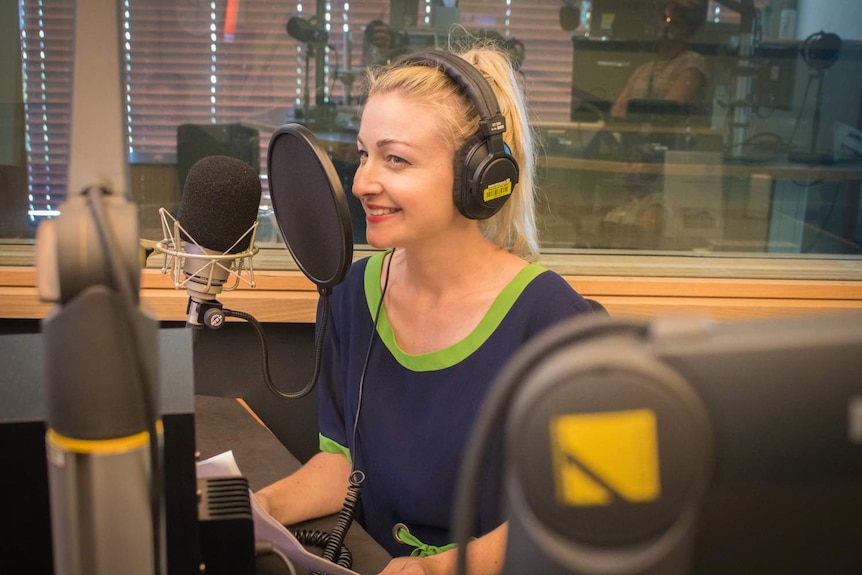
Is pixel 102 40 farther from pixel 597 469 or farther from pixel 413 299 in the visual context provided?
pixel 413 299

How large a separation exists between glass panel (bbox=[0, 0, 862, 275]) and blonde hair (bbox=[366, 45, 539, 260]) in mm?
795

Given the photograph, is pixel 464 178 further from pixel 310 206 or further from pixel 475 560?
pixel 475 560

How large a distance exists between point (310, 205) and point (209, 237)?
0.40 feet

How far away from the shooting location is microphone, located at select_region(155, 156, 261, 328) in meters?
1.08

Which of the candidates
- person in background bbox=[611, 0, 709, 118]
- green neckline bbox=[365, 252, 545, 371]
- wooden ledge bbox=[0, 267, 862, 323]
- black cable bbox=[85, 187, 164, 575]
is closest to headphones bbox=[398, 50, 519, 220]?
green neckline bbox=[365, 252, 545, 371]

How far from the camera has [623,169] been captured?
246 cm

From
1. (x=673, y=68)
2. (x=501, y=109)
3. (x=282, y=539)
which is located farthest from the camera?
(x=673, y=68)

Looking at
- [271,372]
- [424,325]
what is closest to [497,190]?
[424,325]

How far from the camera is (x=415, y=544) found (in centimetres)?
132

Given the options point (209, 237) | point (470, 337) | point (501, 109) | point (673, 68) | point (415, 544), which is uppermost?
point (673, 68)

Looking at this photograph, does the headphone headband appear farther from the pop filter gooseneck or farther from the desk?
the desk

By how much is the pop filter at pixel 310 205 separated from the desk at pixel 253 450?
A: 0.34 meters

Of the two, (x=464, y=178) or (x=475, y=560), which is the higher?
(x=464, y=178)

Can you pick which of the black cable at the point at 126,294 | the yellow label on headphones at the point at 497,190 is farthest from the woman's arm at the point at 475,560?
the black cable at the point at 126,294
